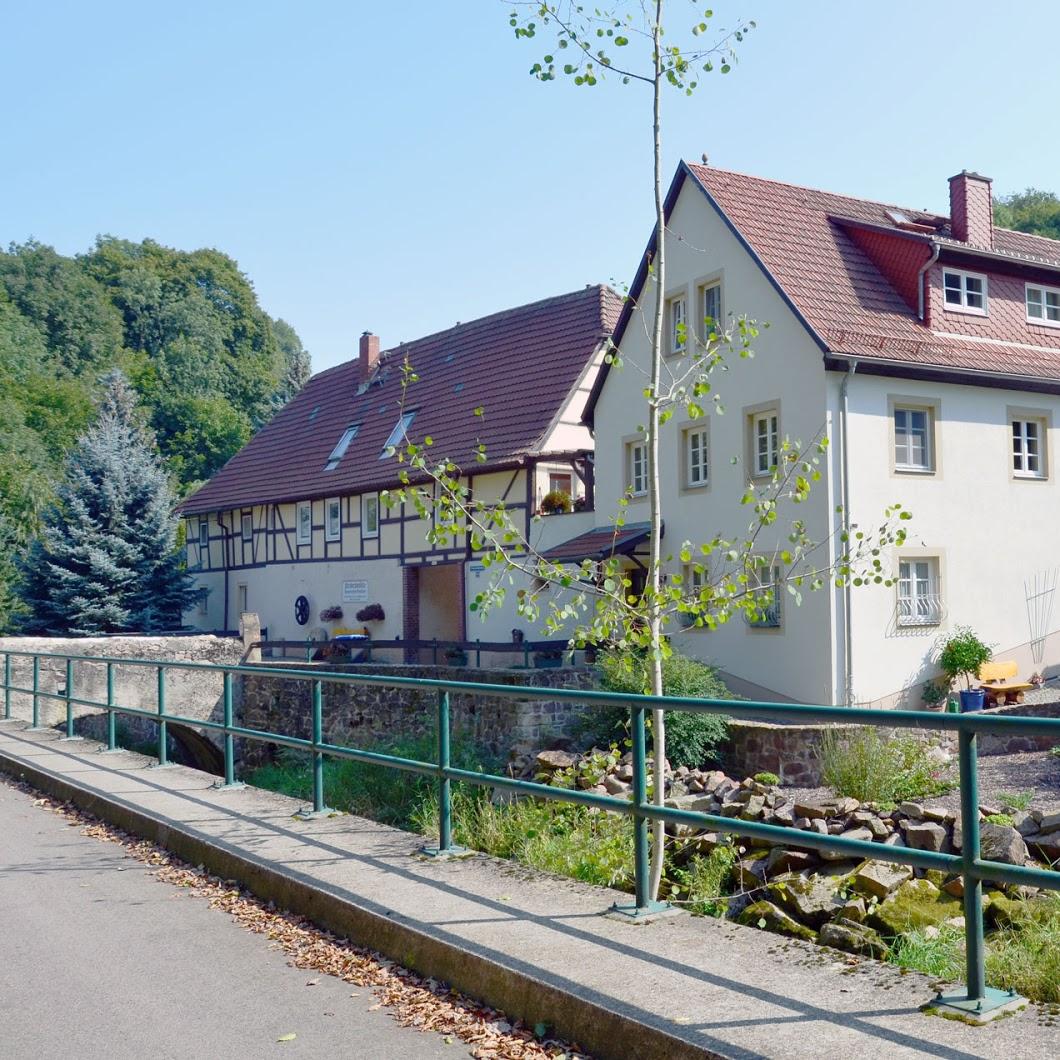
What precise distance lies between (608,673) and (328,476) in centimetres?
1975

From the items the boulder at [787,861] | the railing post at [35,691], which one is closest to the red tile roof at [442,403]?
the railing post at [35,691]

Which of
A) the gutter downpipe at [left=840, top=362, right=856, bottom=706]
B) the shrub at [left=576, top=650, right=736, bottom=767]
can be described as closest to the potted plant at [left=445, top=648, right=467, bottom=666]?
the shrub at [left=576, top=650, right=736, bottom=767]

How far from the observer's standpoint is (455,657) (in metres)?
27.1

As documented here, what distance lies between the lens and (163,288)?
87.4m

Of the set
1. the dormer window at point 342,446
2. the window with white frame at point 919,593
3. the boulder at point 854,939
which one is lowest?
the boulder at point 854,939

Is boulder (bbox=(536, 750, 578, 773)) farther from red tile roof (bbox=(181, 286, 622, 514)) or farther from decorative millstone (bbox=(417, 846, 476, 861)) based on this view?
red tile roof (bbox=(181, 286, 622, 514))

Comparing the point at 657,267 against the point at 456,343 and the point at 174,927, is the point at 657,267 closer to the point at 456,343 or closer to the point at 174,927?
the point at 174,927

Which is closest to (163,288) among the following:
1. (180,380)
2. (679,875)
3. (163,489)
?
(180,380)

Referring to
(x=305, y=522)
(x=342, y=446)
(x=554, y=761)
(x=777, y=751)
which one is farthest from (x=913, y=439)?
(x=305, y=522)

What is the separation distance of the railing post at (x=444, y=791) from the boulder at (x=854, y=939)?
203 centimetres

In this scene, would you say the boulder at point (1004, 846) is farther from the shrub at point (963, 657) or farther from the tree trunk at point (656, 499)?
the shrub at point (963, 657)

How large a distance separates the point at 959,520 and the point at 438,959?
747 inches

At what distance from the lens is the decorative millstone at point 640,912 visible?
219 inches

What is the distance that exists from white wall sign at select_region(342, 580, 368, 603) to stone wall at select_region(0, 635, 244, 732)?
18.8 ft
